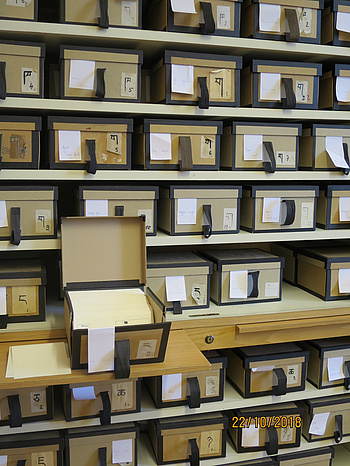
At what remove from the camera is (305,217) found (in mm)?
2145

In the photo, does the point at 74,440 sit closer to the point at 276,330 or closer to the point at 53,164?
the point at 276,330

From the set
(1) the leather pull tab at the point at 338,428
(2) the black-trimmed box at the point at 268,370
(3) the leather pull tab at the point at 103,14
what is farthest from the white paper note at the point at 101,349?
(1) the leather pull tab at the point at 338,428

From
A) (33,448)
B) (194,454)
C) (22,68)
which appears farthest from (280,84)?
(33,448)

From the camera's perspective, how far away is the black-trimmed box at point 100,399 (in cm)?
186

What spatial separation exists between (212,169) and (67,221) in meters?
0.61

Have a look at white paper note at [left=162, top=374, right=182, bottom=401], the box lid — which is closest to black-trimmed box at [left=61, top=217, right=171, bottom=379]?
the box lid

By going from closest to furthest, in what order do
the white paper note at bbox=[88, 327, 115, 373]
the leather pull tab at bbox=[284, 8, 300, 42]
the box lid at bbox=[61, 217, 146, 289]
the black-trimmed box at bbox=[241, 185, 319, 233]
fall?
the white paper note at bbox=[88, 327, 115, 373] → the box lid at bbox=[61, 217, 146, 289] → the leather pull tab at bbox=[284, 8, 300, 42] → the black-trimmed box at bbox=[241, 185, 319, 233]

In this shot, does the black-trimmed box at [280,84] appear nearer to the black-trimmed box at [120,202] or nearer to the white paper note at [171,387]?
the black-trimmed box at [120,202]

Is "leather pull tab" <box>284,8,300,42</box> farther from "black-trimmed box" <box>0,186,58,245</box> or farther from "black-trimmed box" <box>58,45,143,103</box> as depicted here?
"black-trimmed box" <box>0,186,58,245</box>

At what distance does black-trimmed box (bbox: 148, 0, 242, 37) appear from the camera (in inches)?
73.7

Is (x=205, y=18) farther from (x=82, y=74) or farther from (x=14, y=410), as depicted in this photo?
(x=14, y=410)

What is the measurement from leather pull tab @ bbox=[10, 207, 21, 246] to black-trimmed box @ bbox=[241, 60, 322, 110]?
1.01 metres

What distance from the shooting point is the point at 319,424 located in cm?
223

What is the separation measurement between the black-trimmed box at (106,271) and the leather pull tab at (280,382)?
694 mm
